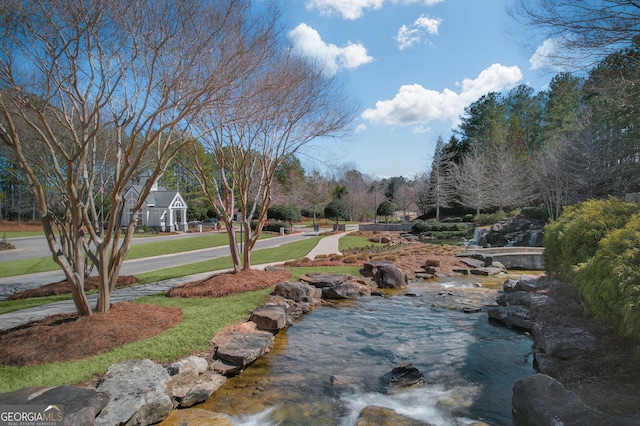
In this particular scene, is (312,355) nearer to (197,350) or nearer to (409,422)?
(197,350)

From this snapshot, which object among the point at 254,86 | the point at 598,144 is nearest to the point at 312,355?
the point at 254,86

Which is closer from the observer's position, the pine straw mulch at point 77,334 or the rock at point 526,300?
the pine straw mulch at point 77,334

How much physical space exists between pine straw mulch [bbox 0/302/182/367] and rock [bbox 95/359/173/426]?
937mm

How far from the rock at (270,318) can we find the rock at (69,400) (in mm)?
3530

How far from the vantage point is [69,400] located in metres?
3.82

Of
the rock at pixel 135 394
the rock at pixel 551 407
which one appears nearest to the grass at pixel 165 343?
the rock at pixel 135 394

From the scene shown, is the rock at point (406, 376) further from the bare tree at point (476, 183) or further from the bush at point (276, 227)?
the bare tree at point (476, 183)

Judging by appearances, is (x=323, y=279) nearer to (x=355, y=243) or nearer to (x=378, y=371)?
(x=378, y=371)

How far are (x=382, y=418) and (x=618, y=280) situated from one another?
318 centimetres

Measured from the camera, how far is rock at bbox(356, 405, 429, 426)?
167 inches

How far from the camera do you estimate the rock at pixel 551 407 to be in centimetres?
351

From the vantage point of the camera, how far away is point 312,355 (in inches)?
253

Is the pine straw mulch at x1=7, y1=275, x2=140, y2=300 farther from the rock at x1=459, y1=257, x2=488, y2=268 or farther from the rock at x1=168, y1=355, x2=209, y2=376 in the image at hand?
the rock at x1=459, y1=257, x2=488, y2=268

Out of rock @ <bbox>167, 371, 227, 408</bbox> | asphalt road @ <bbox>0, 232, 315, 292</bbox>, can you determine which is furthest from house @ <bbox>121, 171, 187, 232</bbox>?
rock @ <bbox>167, 371, 227, 408</bbox>
